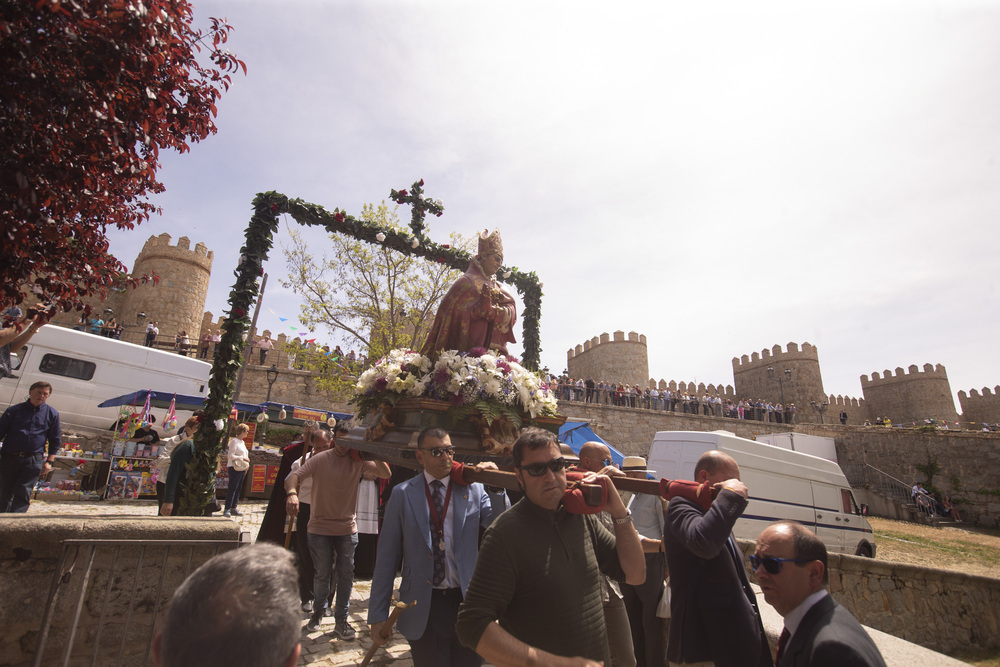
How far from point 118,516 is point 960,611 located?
10.6 metres

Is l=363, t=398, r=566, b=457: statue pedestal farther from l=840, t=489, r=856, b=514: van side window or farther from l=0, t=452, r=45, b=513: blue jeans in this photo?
l=840, t=489, r=856, b=514: van side window

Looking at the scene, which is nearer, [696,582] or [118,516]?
[696,582]

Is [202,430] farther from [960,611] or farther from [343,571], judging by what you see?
[960,611]

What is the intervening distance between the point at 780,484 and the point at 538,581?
1139cm

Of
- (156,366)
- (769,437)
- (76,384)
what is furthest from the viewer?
(769,437)

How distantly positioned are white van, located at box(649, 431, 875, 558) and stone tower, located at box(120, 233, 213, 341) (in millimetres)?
29524

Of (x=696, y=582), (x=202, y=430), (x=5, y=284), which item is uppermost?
(x=5, y=284)

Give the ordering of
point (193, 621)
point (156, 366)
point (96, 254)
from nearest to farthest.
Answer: point (193, 621) → point (96, 254) → point (156, 366)

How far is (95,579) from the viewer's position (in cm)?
290

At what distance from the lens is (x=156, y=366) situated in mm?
16250

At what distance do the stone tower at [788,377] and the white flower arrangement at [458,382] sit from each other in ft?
135

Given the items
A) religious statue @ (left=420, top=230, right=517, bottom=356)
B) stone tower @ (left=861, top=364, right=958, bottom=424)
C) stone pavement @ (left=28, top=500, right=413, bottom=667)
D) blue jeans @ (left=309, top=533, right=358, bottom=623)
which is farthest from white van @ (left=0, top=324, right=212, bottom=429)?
stone tower @ (left=861, top=364, right=958, bottom=424)

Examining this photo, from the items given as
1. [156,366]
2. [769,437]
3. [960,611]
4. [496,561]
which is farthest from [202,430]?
[769,437]

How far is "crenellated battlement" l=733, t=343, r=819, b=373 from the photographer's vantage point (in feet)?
138
